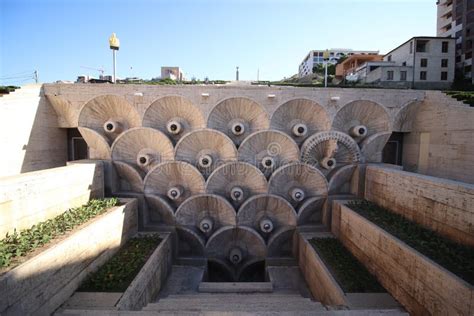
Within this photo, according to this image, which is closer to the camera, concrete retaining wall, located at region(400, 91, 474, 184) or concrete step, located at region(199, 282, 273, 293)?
concrete step, located at region(199, 282, 273, 293)

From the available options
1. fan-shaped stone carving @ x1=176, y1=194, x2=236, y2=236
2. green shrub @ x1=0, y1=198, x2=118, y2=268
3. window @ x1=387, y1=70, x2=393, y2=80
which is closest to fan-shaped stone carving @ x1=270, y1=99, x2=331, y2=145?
fan-shaped stone carving @ x1=176, y1=194, x2=236, y2=236

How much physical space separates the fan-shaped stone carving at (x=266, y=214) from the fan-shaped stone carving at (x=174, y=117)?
3482 mm

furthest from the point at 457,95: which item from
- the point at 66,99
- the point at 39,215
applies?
the point at 66,99

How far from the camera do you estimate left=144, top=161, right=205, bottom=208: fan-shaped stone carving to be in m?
9.73

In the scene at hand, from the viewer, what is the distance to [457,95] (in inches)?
373

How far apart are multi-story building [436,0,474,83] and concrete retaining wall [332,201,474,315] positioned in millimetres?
31092

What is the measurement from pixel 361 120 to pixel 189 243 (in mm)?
8209

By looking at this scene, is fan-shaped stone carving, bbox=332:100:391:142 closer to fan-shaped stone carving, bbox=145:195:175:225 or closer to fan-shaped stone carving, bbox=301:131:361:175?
fan-shaped stone carving, bbox=301:131:361:175

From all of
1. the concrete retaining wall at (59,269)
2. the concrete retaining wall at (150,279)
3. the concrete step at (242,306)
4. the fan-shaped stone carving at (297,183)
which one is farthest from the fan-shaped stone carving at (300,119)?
the concrete retaining wall at (59,269)

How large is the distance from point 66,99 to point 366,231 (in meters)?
11.3

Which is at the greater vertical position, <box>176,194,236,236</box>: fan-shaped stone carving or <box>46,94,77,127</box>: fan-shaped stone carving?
<box>46,94,77,127</box>: fan-shaped stone carving

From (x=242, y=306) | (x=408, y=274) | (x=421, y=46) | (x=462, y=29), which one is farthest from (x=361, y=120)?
(x=462, y=29)

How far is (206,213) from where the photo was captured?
9898 millimetres

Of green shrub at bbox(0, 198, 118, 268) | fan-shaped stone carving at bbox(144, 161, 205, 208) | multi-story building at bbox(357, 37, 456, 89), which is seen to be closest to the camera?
green shrub at bbox(0, 198, 118, 268)
